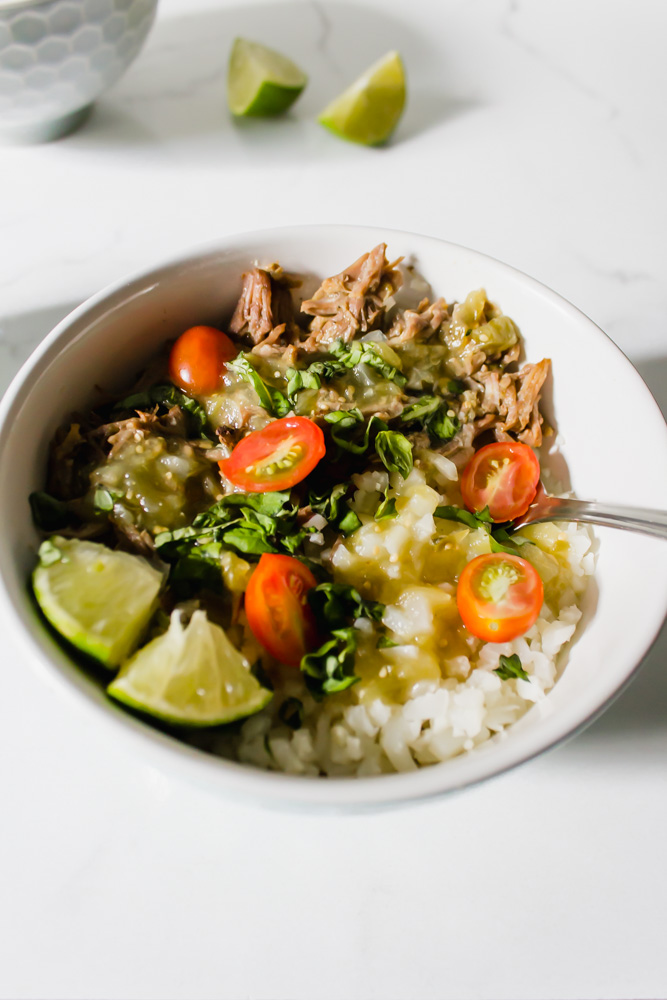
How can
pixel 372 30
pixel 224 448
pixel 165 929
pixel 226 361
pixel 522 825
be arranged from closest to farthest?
pixel 165 929
pixel 522 825
pixel 224 448
pixel 226 361
pixel 372 30

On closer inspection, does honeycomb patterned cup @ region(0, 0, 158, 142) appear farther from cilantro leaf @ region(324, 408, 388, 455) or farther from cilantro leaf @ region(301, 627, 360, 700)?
cilantro leaf @ region(301, 627, 360, 700)

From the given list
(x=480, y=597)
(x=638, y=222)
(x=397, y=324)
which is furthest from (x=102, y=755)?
(x=638, y=222)

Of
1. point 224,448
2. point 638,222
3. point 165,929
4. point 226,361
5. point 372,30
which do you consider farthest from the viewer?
point 372,30

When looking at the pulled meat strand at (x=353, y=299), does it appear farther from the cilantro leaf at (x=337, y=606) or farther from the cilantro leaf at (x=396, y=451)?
the cilantro leaf at (x=337, y=606)

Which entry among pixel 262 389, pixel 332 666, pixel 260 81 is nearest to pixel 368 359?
pixel 262 389

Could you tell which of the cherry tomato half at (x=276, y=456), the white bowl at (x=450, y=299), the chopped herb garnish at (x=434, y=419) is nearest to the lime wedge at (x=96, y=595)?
the white bowl at (x=450, y=299)

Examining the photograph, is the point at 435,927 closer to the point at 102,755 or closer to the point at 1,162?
the point at 102,755

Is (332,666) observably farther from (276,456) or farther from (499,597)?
(276,456)
